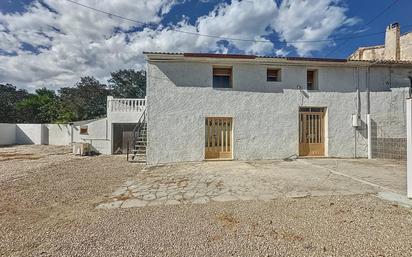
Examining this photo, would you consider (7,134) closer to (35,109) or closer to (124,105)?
(35,109)

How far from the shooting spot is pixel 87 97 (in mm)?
33781

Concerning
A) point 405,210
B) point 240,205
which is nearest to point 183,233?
point 240,205

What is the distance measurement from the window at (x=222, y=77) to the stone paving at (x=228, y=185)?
13.7ft

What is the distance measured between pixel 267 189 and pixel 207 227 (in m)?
2.63

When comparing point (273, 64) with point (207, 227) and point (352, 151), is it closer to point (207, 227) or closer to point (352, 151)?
point (352, 151)

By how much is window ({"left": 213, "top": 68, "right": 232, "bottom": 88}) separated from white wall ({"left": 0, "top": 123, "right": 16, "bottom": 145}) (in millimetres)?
25367

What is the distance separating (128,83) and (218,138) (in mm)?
36330

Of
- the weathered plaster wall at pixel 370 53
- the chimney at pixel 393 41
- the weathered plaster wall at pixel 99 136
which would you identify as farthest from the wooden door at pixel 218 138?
the weathered plaster wall at pixel 370 53

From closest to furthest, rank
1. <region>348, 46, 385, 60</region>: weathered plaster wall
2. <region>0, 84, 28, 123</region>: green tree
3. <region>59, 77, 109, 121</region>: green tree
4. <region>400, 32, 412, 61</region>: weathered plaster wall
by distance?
<region>400, 32, 412, 61</region>: weathered plaster wall → <region>348, 46, 385, 60</region>: weathered plaster wall → <region>59, 77, 109, 121</region>: green tree → <region>0, 84, 28, 123</region>: green tree

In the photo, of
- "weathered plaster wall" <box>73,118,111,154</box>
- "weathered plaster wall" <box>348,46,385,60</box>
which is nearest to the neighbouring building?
"weathered plaster wall" <box>348,46,385,60</box>

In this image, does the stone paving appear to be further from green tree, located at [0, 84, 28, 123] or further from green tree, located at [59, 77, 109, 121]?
green tree, located at [0, 84, 28, 123]

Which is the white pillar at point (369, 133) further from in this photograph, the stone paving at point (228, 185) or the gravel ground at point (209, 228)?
the gravel ground at point (209, 228)

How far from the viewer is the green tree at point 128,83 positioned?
40938 millimetres

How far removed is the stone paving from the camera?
17.0 ft
